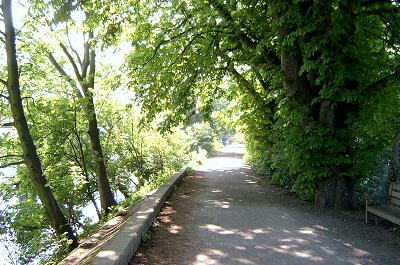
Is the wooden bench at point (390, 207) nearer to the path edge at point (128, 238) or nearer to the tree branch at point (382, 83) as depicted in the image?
the tree branch at point (382, 83)

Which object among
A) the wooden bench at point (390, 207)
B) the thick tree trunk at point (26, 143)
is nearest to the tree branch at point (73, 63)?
the thick tree trunk at point (26, 143)

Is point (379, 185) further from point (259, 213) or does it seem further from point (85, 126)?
point (85, 126)

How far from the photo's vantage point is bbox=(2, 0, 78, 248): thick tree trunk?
9898 mm

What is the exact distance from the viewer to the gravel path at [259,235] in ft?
18.6

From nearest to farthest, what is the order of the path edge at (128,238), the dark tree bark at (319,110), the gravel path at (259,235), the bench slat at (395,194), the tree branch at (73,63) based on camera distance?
1. the path edge at (128,238)
2. the gravel path at (259,235)
3. the bench slat at (395,194)
4. the dark tree bark at (319,110)
5. the tree branch at (73,63)

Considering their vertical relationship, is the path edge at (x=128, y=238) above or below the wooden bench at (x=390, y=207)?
below

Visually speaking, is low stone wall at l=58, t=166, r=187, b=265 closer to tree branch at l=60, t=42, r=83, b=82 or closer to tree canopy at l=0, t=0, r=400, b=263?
tree canopy at l=0, t=0, r=400, b=263

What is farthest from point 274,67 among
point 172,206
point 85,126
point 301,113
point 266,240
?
point 85,126

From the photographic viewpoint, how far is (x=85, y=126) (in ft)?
61.0

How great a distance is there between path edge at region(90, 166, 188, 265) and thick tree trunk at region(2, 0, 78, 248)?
301cm

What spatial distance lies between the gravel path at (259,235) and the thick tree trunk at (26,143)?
3.04 metres

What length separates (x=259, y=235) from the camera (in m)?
6.90

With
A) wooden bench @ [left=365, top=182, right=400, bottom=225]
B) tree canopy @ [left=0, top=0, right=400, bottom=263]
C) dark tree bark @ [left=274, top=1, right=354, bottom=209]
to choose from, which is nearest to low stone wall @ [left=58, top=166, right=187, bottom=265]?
tree canopy @ [left=0, top=0, right=400, bottom=263]

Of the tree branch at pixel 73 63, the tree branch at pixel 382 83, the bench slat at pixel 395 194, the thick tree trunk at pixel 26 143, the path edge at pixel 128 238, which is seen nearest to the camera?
the path edge at pixel 128 238
